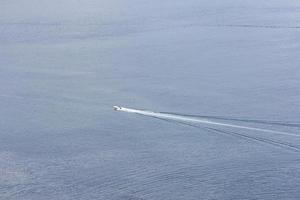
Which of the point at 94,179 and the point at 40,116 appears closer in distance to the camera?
the point at 94,179

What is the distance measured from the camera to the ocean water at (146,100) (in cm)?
761

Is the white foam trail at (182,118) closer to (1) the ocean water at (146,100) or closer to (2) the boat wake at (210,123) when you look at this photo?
(2) the boat wake at (210,123)

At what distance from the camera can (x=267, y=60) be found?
12.1m

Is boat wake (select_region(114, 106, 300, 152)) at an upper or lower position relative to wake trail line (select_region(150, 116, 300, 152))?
upper

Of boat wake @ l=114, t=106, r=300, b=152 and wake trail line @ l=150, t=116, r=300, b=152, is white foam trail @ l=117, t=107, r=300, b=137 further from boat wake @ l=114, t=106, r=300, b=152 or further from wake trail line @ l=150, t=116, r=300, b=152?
wake trail line @ l=150, t=116, r=300, b=152

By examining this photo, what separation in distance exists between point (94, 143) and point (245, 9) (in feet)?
30.4

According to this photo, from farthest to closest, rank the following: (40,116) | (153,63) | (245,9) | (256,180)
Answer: (245,9) → (153,63) → (40,116) → (256,180)

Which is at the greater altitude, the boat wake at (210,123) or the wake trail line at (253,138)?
the boat wake at (210,123)

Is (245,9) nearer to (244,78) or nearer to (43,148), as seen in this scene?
(244,78)

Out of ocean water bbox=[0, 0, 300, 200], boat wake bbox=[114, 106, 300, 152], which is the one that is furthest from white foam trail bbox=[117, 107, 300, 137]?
ocean water bbox=[0, 0, 300, 200]

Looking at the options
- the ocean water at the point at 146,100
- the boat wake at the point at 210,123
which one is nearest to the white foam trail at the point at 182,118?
the boat wake at the point at 210,123

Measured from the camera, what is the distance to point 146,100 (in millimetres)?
10188

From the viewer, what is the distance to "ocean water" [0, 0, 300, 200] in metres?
7.61

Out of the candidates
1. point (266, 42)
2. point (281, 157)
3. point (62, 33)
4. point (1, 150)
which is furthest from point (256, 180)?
point (62, 33)
